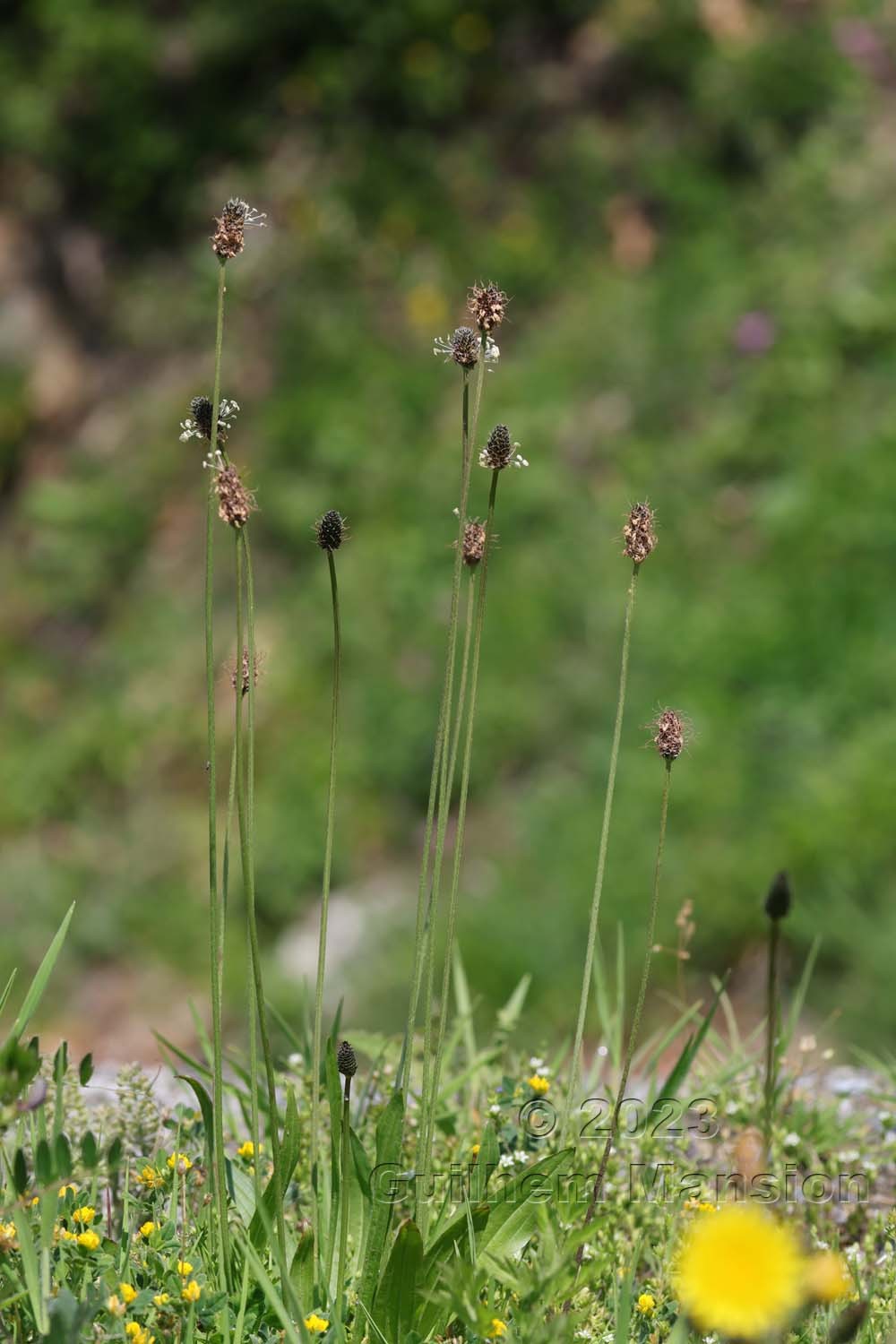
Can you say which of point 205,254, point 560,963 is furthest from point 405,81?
point 560,963

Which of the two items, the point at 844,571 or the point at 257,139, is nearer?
the point at 844,571

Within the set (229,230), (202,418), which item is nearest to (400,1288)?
(202,418)

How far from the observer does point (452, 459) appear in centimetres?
550

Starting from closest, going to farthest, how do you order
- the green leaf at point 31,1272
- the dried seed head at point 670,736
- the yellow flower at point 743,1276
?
the yellow flower at point 743,1276 → the green leaf at point 31,1272 → the dried seed head at point 670,736

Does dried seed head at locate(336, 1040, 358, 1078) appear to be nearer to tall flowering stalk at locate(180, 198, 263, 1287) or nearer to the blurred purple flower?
tall flowering stalk at locate(180, 198, 263, 1287)

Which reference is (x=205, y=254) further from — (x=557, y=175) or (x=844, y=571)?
(x=844, y=571)

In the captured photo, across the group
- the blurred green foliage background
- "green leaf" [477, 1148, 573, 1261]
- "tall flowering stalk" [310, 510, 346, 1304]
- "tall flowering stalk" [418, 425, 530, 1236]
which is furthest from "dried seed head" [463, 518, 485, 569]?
the blurred green foliage background

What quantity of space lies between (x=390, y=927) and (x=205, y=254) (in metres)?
3.58

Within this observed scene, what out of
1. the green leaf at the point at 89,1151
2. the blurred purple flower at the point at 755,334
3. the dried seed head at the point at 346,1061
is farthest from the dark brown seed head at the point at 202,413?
the blurred purple flower at the point at 755,334

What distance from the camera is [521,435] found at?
5453 millimetres

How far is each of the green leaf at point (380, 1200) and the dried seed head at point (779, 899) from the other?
507 mm

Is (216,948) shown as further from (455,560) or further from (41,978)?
(455,560)

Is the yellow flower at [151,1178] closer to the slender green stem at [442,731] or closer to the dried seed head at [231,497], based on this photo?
the slender green stem at [442,731]

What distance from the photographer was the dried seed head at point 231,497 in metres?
1.42
